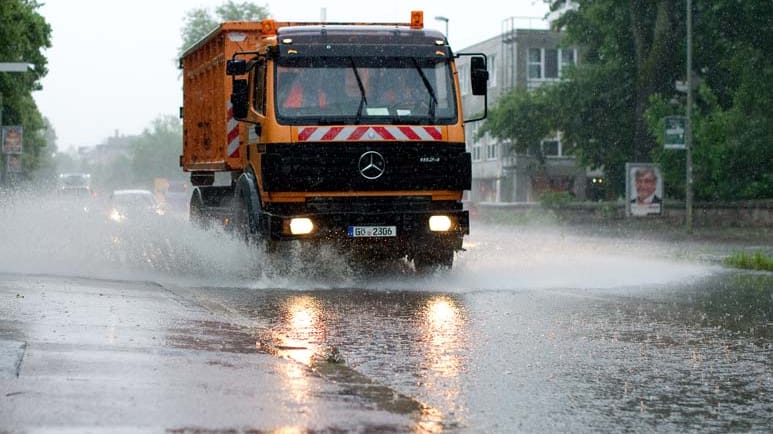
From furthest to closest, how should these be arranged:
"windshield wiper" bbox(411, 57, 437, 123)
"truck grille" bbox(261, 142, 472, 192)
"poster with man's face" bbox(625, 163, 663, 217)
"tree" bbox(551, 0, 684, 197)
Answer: "tree" bbox(551, 0, 684, 197) → "poster with man's face" bbox(625, 163, 663, 217) → "windshield wiper" bbox(411, 57, 437, 123) → "truck grille" bbox(261, 142, 472, 192)

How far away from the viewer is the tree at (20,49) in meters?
45.1

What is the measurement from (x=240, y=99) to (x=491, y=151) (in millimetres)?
69045

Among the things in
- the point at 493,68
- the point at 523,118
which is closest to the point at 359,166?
the point at 523,118

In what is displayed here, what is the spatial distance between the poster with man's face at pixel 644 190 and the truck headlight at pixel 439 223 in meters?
24.2

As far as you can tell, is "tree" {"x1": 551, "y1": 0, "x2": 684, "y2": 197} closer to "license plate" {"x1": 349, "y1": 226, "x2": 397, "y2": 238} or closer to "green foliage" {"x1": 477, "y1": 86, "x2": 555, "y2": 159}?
"green foliage" {"x1": 477, "y1": 86, "x2": 555, "y2": 159}

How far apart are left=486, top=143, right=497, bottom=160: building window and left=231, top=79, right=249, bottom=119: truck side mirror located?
67.2 metres

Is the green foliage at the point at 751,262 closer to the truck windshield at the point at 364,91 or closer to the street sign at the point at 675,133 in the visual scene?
the truck windshield at the point at 364,91

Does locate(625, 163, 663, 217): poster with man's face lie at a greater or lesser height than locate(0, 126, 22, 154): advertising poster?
lesser

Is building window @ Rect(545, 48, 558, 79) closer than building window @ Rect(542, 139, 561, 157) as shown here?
No

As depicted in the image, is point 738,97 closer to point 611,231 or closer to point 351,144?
point 611,231

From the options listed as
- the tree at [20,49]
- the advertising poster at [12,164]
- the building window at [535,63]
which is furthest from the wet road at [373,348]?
the building window at [535,63]

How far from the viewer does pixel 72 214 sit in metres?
24.3

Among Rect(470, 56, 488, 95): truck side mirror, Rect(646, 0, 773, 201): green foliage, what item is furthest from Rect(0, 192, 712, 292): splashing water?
Rect(646, 0, 773, 201): green foliage

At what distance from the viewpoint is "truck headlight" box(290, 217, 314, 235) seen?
16234mm
